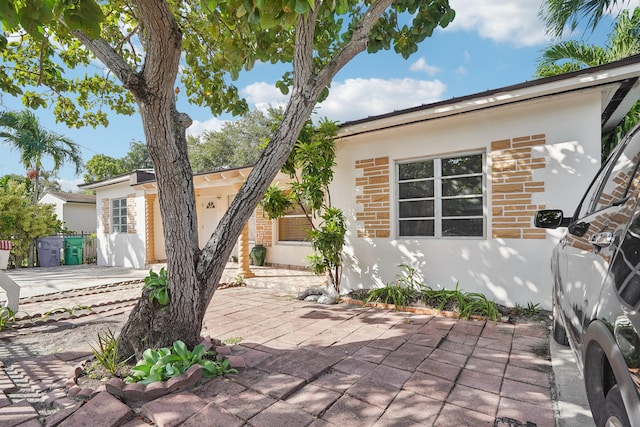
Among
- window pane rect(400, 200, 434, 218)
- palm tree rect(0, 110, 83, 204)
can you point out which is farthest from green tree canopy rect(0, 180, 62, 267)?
window pane rect(400, 200, 434, 218)

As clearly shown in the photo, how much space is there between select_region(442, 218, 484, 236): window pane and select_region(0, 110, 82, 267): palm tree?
685 inches

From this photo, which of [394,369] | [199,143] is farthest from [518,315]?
[199,143]

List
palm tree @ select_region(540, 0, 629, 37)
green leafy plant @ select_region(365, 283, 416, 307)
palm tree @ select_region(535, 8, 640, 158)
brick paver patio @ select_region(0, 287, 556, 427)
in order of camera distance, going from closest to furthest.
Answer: brick paver patio @ select_region(0, 287, 556, 427), green leafy plant @ select_region(365, 283, 416, 307), palm tree @ select_region(535, 8, 640, 158), palm tree @ select_region(540, 0, 629, 37)

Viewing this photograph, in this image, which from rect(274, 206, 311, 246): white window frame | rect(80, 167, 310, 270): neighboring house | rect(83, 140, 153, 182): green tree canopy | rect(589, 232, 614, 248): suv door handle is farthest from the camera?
rect(83, 140, 153, 182): green tree canopy

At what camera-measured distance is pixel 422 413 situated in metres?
2.16

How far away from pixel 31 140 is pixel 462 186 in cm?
1841

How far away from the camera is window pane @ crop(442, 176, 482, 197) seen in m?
4.86

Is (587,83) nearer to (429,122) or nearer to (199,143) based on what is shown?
(429,122)

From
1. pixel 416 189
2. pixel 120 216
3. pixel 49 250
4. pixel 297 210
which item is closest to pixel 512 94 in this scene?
pixel 416 189

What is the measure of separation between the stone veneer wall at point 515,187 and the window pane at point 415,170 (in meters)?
0.94

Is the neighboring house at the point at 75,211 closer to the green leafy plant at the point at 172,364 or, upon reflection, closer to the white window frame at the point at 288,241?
the white window frame at the point at 288,241

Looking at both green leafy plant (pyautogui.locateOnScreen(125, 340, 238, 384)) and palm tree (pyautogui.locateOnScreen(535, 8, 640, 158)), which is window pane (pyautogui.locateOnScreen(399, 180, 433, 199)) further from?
Result: palm tree (pyautogui.locateOnScreen(535, 8, 640, 158))

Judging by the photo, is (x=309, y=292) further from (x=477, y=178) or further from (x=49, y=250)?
(x=49, y=250)

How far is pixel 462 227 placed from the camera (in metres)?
4.97
